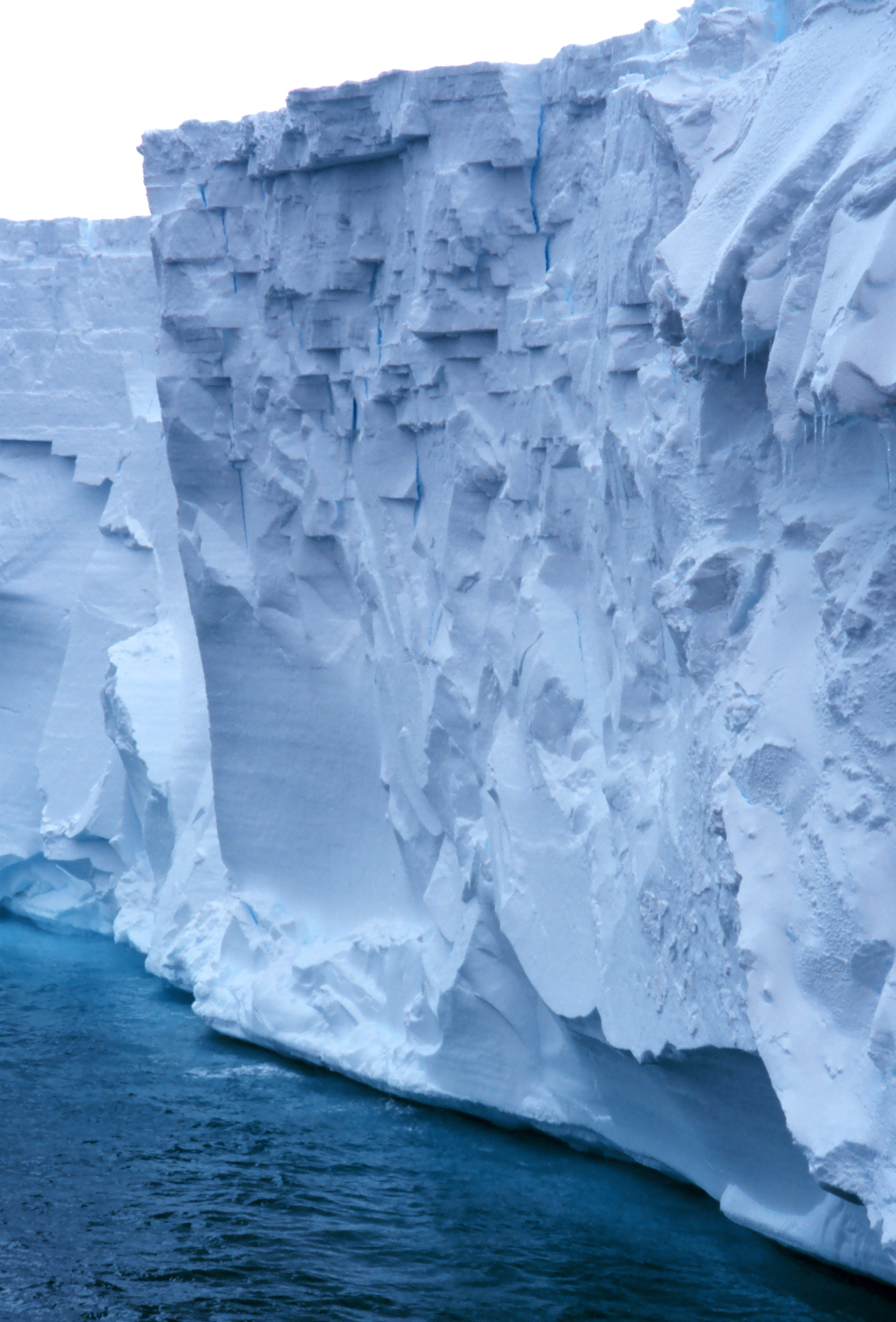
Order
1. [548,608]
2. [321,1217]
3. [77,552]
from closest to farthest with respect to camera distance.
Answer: [321,1217] < [548,608] < [77,552]

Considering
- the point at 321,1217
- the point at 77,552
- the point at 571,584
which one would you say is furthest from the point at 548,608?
the point at 77,552

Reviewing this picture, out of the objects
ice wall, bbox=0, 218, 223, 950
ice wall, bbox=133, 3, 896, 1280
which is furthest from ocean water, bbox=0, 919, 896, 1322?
ice wall, bbox=0, 218, 223, 950

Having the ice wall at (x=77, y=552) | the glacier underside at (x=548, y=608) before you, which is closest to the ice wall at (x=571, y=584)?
the glacier underside at (x=548, y=608)

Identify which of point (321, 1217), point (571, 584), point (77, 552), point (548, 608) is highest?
point (77, 552)

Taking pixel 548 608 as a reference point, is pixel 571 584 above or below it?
above

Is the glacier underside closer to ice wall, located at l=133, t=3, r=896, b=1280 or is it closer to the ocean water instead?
ice wall, located at l=133, t=3, r=896, b=1280

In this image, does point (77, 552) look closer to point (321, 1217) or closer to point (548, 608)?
point (548, 608)

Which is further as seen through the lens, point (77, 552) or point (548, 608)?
point (77, 552)
